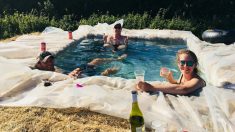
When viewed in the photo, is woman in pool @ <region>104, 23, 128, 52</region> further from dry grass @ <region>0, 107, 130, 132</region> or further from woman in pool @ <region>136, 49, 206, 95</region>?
dry grass @ <region>0, 107, 130, 132</region>

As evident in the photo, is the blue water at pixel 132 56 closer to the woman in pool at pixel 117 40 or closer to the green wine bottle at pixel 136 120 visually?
the woman in pool at pixel 117 40

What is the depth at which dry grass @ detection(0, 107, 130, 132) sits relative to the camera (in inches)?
209

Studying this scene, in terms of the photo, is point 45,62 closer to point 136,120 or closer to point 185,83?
point 185,83

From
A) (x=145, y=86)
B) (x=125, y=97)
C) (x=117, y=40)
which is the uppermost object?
(x=117, y=40)

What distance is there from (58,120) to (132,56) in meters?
6.74

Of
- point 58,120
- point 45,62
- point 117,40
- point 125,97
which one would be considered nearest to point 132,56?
point 117,40

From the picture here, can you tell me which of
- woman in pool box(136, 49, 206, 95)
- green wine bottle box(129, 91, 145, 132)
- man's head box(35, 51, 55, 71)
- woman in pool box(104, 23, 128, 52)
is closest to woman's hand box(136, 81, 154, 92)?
woman in pool box(136, 49, 206, 95)

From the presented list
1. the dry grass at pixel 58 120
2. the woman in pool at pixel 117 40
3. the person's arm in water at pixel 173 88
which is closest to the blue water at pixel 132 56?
the woman in pool at pixel 117 40

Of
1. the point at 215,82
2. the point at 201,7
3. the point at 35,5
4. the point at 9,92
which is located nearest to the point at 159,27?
the point at 201,7

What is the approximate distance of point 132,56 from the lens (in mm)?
12078

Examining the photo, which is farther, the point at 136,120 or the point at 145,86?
the point at 145,86

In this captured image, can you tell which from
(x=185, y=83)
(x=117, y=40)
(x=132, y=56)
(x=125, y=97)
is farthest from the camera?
(x=117, y=40)

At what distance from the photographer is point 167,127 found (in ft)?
16.6

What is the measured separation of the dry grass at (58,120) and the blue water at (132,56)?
408 centimetres
